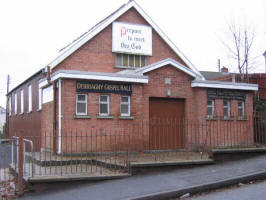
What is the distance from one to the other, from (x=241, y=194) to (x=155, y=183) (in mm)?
2315

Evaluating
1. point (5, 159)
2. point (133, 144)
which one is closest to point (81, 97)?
point (133, 144)

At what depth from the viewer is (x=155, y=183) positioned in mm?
9766

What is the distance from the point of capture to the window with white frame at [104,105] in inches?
572

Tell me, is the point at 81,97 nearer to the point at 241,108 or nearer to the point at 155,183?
the point at 155,183

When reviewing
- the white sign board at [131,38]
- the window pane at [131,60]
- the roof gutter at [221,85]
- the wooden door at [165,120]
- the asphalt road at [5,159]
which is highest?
the white sign board at [131,38]

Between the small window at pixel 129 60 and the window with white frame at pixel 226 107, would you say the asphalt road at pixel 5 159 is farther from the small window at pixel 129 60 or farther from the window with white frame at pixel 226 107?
the window with white frame at pixel 226 107

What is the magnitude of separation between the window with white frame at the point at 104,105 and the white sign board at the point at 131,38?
18.1 ft

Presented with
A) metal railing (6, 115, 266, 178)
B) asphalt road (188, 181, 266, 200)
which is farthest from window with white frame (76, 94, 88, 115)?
asphalt road (188, 181, 266, 200)

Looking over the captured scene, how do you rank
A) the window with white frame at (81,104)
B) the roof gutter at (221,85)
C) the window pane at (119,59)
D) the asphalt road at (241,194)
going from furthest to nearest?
1. the window pane at (119,59)
2. the roof gutter at (221,85)
3. the window with white frame at (81,104)
4. the asphalt road at (241,194)

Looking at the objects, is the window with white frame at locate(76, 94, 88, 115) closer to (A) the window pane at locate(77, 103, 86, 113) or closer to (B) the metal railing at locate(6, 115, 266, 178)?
(A) the window pane at locate(77, 103, 86, 113)

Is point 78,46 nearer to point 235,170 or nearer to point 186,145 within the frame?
point 186,145

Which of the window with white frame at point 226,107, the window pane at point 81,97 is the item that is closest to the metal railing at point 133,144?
the window with white frame at point 226,107

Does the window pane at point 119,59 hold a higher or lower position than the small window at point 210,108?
higher

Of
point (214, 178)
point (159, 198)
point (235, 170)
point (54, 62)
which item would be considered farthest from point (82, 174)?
point (54, 62)
